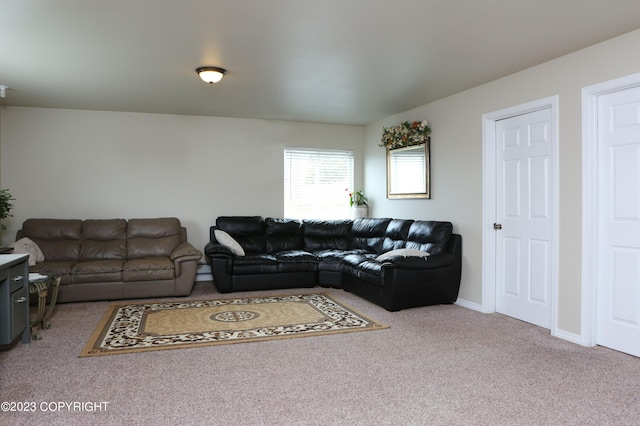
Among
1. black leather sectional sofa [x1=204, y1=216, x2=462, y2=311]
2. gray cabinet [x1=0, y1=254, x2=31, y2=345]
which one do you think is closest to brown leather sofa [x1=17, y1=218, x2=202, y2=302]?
black leather sectional sofa [x1=204, y1=216, x2=462, y2=311]

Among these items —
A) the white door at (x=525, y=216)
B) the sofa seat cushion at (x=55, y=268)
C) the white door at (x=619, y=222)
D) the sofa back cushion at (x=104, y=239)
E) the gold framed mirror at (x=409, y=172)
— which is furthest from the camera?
the gold framed mirror at (x=409, y=172)

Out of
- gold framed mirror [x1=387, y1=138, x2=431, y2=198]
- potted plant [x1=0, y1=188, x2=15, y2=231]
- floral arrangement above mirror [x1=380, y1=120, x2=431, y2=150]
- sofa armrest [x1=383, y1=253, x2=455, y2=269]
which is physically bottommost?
sofa armrest [x1=383, y1=253, x2=455, y2=269]

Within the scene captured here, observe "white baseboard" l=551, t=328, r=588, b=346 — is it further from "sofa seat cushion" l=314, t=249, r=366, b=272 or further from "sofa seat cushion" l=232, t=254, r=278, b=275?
"sofa seat cushion" l=232, t=254, r=278, b=275

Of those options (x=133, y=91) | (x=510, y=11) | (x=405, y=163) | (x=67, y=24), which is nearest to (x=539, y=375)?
(x=510, y=11)

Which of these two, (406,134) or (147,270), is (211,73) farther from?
(406,134)

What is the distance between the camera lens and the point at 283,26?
10.8ft

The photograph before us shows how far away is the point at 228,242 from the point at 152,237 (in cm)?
108

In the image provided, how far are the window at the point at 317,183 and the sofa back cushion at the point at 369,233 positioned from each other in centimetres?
69

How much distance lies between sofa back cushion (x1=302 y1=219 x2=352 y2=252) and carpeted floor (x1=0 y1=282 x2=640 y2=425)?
9.39ft

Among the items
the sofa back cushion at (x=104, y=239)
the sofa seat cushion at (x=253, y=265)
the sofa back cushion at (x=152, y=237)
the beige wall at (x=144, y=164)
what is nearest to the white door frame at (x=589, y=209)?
the sofa seat cushion at (x=253, y=265)

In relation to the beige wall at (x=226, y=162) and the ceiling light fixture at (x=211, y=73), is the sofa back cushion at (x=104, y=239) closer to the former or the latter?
the beige wall at (x=226, y=162)

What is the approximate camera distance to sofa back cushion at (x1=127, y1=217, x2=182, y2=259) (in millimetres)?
5840

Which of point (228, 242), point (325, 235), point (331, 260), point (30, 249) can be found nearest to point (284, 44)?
point (228, 242)

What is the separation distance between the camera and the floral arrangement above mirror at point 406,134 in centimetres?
576
